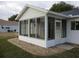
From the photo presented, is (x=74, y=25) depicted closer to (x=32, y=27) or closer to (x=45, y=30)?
(x=45, y=30)

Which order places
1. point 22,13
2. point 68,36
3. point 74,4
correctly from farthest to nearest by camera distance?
1. point 74,4
2. point 22,13
3. point 68,36

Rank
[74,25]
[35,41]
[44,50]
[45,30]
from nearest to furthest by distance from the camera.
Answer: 1. [44,50]
2. [45,30]
3. [35,41]
4. [74,25]

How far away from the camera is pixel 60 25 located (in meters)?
12.3

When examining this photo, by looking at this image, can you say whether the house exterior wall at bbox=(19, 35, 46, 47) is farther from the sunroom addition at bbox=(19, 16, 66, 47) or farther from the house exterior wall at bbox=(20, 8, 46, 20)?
the house exterior wall at bbox=(20, 8, 46, 20)

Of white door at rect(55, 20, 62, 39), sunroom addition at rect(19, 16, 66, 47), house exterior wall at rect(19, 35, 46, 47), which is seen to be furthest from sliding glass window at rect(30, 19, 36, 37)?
white door at rect(55, 20, 62, 39)

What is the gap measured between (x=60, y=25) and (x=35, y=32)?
9.77 ft

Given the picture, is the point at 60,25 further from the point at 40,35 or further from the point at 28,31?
the point at 28,31

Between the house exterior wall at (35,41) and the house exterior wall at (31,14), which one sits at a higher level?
the house exterior wall at (31,14)

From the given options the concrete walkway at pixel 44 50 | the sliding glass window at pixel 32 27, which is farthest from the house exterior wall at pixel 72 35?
the sliding glass window at pixel 32 27

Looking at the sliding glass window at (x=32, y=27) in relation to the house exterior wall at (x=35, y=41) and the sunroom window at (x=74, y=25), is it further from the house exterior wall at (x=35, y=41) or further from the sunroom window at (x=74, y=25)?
the sunroom window at (x=74, y=25)

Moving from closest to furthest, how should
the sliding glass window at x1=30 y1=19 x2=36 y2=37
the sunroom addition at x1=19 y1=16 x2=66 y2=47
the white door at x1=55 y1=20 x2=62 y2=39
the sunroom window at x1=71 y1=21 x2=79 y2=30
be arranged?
the sunroom addition at x1=19 y1=16 x2=66 y2=47 → the white door at x1=55 y1=20 x2=62 y2=39 → the sunroom window at x1=71 y1=21 x2=79 y2=30 → the sliding glass window at x1=30 y1=19 x2=36 y2=37

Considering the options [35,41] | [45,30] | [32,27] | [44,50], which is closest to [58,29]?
[45,30]

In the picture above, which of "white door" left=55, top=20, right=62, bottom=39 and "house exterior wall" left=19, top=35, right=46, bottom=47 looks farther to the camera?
"white door" left=55, top=20, right=62, bottom=39

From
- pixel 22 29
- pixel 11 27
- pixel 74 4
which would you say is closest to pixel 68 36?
pixel 22 29
